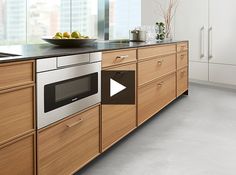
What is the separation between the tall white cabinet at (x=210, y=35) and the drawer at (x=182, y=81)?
1.01m

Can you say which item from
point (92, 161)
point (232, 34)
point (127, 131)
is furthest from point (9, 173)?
point (232, 34)

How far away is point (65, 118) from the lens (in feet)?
5.90

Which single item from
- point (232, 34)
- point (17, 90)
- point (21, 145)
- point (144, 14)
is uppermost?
point (144, 14)

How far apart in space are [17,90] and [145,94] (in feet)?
5.56

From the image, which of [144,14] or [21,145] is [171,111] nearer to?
[21,145]

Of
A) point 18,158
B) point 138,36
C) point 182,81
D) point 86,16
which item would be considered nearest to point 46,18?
point 86,16

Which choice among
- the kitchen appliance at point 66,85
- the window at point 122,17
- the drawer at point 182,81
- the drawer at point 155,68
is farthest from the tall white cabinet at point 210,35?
the kitchen appliance at point 66,85

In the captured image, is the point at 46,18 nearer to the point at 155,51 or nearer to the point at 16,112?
the point at 155,51

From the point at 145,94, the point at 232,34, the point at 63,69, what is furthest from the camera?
the point at 232,34

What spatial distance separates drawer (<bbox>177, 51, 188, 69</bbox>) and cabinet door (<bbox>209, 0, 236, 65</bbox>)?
3.31 feet

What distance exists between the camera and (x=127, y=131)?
264 cm

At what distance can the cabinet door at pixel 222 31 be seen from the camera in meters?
4.96
